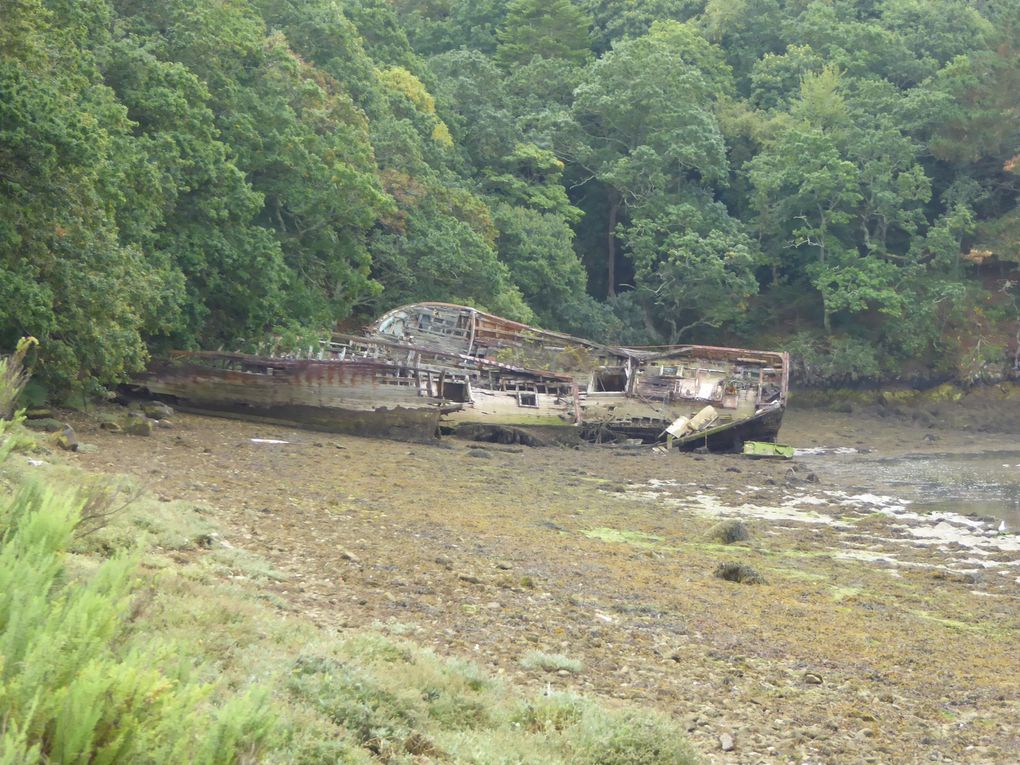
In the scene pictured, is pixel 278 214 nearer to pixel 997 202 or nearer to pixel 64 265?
pixel 64 265

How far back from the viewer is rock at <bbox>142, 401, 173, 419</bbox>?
82.9 feet

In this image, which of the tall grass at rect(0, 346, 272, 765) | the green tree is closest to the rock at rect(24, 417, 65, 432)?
the tall grass at rect(0, 346, 272, 765)

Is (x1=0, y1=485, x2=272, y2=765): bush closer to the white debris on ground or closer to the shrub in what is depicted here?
the shrub

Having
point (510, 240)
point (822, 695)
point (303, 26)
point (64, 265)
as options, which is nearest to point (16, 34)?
point (64, 265)

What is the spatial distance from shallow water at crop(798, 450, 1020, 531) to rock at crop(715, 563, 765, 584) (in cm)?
957

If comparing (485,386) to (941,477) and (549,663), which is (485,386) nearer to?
(941,477)

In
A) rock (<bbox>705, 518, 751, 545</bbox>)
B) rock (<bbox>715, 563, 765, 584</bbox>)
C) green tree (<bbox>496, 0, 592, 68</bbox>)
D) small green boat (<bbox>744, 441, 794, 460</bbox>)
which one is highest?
green tree (<bbox>496, 0, 592, 68</bbox>)

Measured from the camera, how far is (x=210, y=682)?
6.67 meters

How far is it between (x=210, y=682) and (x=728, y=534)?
13.5 m

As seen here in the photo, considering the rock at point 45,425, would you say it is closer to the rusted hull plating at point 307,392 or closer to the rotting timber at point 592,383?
the rusted hull plating at point 307,392

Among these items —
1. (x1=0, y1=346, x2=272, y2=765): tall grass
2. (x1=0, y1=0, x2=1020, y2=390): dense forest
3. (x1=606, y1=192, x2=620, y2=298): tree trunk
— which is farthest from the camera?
(x1=606, y1=192, x2=620, y2=298): tree trunk

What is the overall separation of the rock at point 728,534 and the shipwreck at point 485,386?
41.6 feet

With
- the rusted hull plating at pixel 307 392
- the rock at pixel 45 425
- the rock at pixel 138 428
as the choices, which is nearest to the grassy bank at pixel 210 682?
the rock at pixel 45 425

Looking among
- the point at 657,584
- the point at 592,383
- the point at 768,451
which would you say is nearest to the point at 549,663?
the point at 657,584
